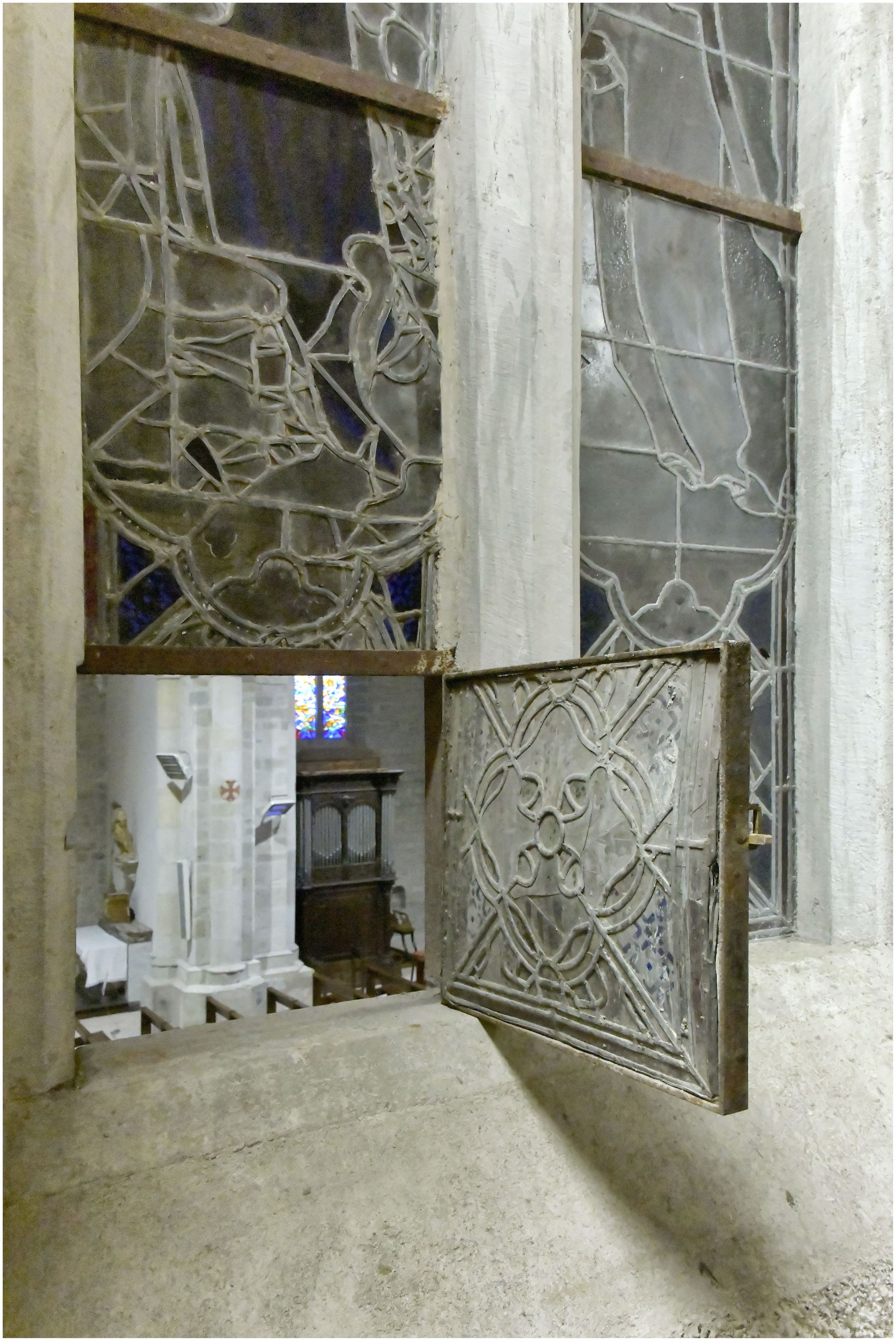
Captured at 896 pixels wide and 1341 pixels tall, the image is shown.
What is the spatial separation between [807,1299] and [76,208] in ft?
8.79

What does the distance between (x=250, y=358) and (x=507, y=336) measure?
0.59 meters

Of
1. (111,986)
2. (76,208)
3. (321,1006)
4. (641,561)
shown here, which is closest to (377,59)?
(76,208)

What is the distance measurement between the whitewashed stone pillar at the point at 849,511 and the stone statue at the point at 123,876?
26.4 ft

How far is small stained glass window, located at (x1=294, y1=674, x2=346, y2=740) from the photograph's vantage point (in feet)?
38.0

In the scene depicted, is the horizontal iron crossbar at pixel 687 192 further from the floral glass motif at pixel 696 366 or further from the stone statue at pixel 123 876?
the stone statue at pixel 123 876

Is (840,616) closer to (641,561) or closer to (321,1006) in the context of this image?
(641,561)

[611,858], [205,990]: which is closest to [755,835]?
[611,858]

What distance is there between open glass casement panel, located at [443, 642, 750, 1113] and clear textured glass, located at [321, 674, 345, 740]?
9608 mm

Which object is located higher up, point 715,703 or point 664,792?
point 715,703

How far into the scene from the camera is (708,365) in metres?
2.82

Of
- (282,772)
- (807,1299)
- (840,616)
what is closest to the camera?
(807,1299)

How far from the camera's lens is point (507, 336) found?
228 cm

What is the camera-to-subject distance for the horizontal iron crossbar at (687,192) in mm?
2611

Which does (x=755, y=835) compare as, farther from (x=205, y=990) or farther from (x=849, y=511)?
(x=205, y=990)
